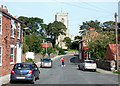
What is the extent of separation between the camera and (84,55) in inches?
2320

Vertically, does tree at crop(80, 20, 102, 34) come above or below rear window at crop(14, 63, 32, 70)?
above

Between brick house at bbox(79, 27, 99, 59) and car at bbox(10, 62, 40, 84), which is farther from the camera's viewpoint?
brick house at bbox(79, 27, 99, 59)

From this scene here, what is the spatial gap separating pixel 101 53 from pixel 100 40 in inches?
94.4

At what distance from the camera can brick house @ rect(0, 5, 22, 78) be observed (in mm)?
19594

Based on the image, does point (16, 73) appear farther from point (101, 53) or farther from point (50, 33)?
point (50, 33)

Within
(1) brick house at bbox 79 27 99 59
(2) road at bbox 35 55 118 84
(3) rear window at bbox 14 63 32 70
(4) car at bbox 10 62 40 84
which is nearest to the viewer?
(4) car at bbox 10 62 40 84

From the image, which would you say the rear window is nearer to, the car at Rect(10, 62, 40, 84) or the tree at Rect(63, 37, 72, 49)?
the car at Rect(10, 62, 40, 84)

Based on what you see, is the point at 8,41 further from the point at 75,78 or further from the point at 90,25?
the point at 90,25

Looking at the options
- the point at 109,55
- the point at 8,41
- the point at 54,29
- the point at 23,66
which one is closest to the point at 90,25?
the point at 54,29

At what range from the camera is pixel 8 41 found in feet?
70.1

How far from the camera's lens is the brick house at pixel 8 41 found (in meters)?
19.6

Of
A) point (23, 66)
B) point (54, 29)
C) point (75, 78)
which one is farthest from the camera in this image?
point (54, 29)

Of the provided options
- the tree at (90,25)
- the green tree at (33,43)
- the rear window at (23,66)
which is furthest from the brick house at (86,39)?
the rear window at (23,66)

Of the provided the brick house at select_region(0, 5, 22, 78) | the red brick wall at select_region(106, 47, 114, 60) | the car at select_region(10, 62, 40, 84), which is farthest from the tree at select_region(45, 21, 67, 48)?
the car at select_region(10, 62, 40, 84)
